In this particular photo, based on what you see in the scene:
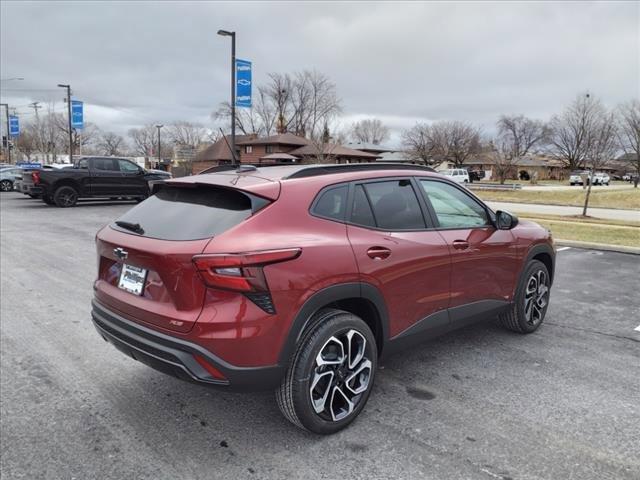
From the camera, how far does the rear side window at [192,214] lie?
9.04 feet

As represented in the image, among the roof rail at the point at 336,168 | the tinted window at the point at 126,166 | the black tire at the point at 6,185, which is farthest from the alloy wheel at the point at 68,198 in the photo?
the roof rail at the point at 336,168

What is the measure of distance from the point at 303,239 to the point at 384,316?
852mm

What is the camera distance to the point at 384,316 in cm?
320

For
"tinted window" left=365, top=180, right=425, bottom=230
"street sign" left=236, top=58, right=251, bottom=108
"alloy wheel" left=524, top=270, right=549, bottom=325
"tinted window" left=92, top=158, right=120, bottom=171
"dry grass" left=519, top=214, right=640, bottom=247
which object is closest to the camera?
"tinted window" left=365, top=180, right=425, bottom=230

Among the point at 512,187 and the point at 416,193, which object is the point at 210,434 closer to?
the point at 416,193

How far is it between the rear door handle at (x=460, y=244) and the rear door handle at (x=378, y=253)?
2.61 feet

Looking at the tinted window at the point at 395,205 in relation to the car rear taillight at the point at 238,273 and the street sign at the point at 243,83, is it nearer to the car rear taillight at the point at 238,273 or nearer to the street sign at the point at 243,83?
the car rear taillight at the point at 238,273

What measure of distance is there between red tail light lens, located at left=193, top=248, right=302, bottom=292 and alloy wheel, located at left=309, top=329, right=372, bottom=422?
0.62 m

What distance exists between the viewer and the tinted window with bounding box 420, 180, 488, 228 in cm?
383

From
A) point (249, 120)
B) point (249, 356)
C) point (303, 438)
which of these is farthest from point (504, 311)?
point (249, 120)

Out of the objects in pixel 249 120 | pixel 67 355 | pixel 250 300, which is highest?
pixel 249 120

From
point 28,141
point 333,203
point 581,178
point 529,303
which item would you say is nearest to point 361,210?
point 333,203

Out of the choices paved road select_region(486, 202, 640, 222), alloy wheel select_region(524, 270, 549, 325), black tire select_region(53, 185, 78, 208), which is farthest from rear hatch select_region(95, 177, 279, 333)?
paved road select_region(486, 202, 640, 222)

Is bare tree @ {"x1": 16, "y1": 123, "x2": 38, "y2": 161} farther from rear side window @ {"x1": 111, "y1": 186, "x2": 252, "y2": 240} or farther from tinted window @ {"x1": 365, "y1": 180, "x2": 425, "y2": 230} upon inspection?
tinted window @ {"x1": 365, "y1": 180, "x2": 425, "y2": 230}
